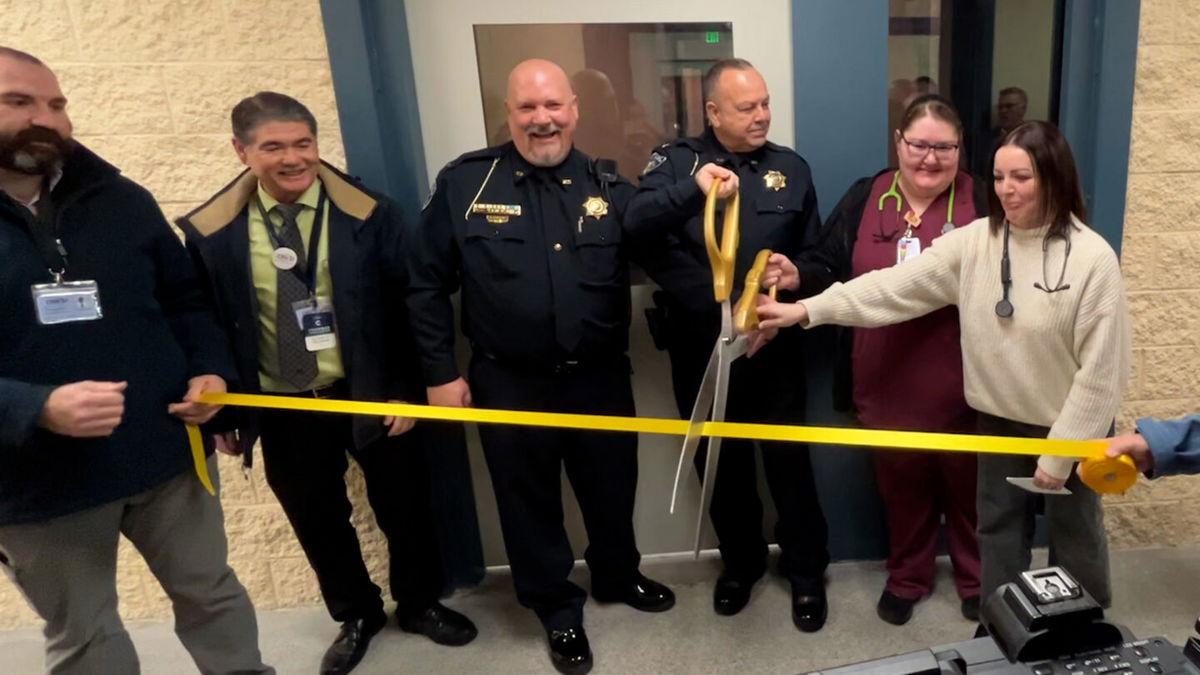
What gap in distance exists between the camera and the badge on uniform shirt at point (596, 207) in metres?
1.98

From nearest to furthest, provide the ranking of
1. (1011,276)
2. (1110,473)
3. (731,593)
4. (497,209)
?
1. (1110,473)
2. (1011,276)
3. (497,209)
4. (731,593)

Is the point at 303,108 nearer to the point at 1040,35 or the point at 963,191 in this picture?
the point at 963,191

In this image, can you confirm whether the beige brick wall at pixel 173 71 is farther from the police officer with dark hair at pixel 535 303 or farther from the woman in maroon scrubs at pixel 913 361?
the woman in maroon scrubs at pixel 913 361

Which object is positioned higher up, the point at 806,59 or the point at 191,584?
the point at 806,59

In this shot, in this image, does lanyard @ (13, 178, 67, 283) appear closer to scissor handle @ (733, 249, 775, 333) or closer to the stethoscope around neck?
scissor handle @ (733, 249, 775, 333)

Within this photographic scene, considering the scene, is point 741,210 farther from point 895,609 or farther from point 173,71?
point 173,71

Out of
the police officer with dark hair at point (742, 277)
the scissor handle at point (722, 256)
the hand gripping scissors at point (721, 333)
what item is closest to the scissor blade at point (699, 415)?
the hand gripping scissors at point (721, 333)

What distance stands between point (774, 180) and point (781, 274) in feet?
0.91

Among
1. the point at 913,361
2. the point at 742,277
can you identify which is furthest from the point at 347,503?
the point at 913,361

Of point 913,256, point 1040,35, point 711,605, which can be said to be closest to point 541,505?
point 711,605

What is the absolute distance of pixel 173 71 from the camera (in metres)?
2.05

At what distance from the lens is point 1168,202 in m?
2.17

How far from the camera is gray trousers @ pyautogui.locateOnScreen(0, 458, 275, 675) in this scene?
1533 millimetres

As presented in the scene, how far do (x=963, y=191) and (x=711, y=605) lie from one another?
136 cm
